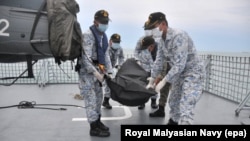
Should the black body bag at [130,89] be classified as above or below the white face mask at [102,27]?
below

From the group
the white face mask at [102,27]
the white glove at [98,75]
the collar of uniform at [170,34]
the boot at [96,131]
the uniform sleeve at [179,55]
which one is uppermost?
the white face mask at [102,27]

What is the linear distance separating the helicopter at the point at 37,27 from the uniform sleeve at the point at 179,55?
111cm

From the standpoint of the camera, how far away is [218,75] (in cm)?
547

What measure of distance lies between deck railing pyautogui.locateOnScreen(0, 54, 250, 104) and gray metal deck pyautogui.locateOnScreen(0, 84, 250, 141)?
0.29 metres

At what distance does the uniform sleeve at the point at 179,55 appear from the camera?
2.52 m

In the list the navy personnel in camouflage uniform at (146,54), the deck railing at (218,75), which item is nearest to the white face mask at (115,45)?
the navy personnel in camouflage uniform at (146,54)

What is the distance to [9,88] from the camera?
20.8 ft

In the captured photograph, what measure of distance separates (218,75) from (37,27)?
440 cm

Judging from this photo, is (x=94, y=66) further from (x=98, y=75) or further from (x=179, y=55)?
(x=179, y=55)

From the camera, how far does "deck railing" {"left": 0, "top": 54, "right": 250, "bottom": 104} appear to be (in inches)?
181

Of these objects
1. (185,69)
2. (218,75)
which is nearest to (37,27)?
(185,69)

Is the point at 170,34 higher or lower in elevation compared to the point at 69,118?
higher

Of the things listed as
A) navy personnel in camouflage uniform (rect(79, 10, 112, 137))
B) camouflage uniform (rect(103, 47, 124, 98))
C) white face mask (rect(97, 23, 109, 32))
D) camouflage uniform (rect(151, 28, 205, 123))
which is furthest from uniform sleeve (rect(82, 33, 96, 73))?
camouflage uniform (rect(103, 47, 124, 98))

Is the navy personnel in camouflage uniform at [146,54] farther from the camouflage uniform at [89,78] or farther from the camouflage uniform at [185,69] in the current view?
the camouflage uniform at [89,78]
